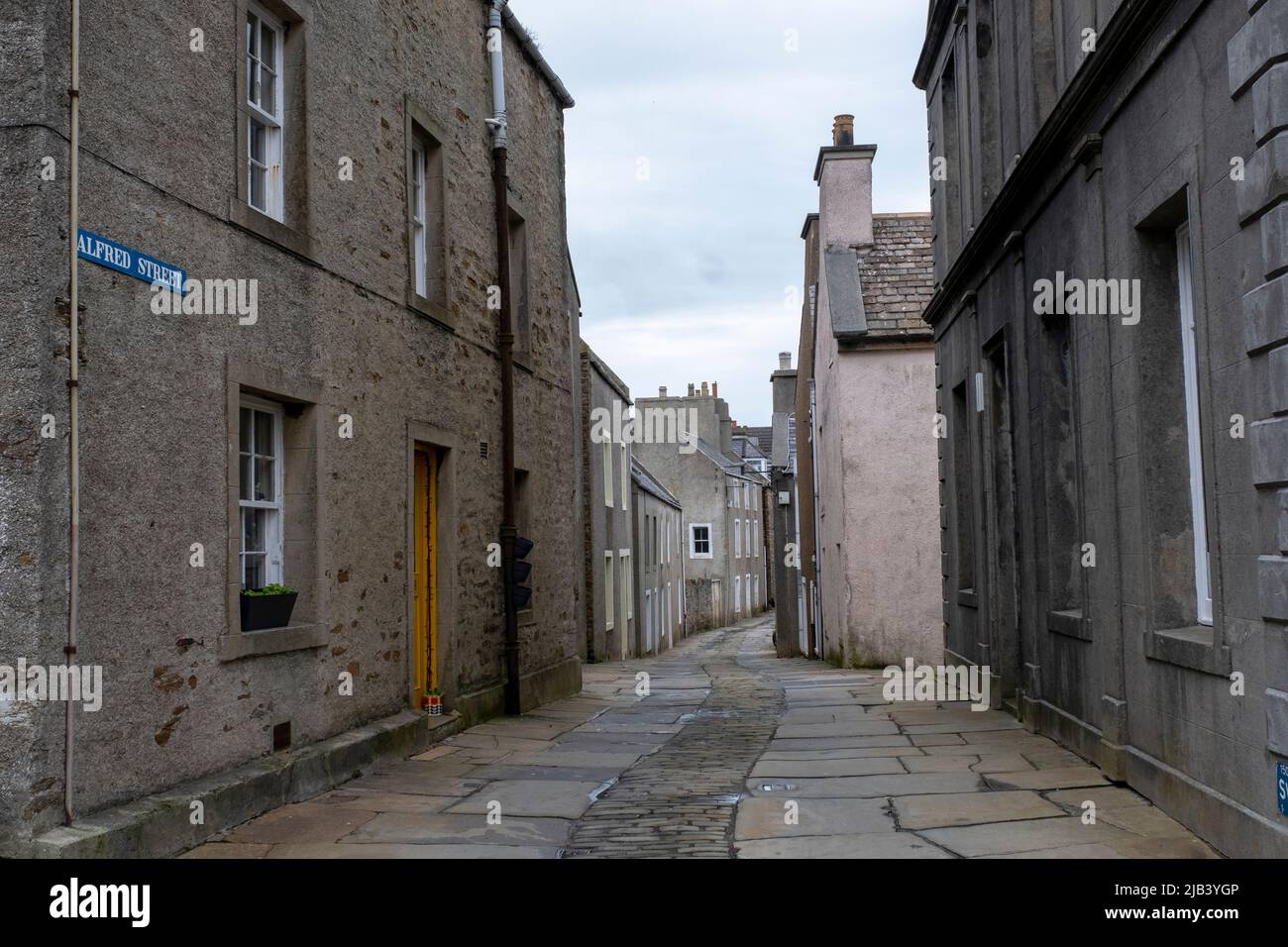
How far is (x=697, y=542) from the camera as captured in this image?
→ 57.7 m

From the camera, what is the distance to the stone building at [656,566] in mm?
32875

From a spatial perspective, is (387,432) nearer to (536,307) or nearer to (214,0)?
(214,0)

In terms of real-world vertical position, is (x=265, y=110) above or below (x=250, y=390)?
above

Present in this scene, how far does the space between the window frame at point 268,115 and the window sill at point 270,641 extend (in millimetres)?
2758

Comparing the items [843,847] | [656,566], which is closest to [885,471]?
[843,847]

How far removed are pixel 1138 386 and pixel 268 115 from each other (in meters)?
6.04

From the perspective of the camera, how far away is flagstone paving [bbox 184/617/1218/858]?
6.59 m

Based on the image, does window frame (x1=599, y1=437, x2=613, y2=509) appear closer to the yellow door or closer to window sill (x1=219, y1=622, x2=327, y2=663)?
the yellow door

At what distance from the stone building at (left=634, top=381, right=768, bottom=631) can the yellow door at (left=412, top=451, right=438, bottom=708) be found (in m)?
41.6

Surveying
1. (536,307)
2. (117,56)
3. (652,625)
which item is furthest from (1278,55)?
(652,625)

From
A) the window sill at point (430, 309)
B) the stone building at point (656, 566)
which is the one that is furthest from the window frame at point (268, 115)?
the stone building at point (656, 566)
